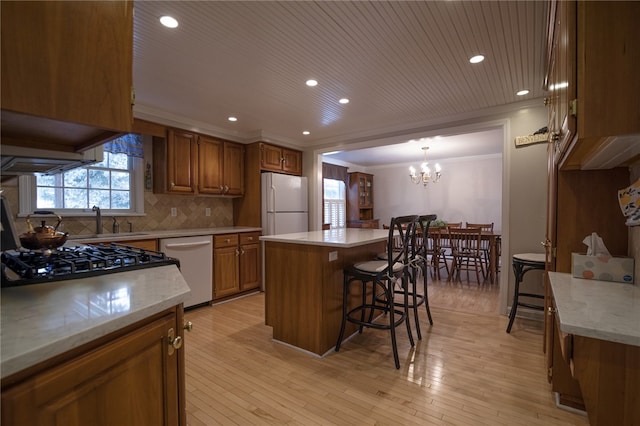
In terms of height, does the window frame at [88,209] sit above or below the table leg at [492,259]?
above

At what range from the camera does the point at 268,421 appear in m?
1.64

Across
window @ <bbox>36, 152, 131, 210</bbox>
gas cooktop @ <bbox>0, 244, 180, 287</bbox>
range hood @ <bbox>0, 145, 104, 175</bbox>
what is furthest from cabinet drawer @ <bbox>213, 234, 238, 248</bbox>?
range hood @ <bbox>0, 145, 104, 175</bbox>

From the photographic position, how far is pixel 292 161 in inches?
190

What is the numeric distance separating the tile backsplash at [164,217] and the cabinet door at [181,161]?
321 mm

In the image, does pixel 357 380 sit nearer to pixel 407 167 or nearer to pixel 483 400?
pixel 483 400

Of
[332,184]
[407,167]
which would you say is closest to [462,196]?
[407,167]

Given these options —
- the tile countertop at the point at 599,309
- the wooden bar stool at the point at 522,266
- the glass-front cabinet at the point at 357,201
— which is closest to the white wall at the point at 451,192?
the glass-front cabinet at the point at 357,201

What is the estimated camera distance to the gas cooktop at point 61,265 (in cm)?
105

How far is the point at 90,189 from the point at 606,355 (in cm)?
420

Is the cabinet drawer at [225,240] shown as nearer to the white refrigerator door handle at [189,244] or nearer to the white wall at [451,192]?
the white refrigerator door handle at [189,244]

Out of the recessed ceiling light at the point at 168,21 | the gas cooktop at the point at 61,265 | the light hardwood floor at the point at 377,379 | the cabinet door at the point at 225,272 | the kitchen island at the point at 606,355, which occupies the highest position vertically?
the recessed ceiling light at the point at 168,21

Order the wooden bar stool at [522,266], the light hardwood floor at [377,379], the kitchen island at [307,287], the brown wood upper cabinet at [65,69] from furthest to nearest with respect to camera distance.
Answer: the wooden bar stool at [522,266]
the kitchen island at [307,287]
the light hardwood floor at [377,379]
the brown wood upper cabinet at [65,69]

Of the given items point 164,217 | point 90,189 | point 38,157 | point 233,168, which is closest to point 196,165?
point 233,168

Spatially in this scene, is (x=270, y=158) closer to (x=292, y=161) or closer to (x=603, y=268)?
(x=292, y=161)
